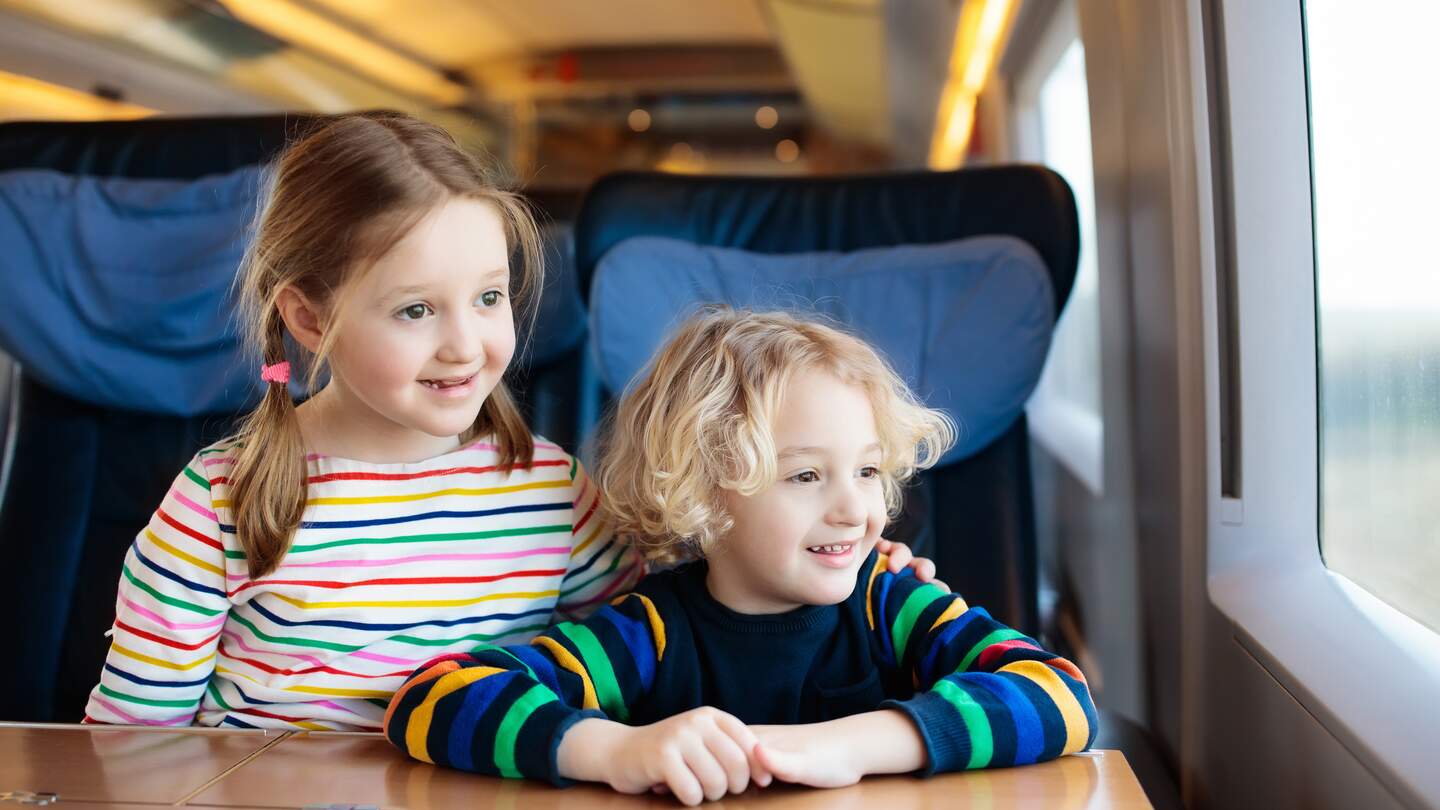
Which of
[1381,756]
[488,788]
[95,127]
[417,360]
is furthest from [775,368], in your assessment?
[95,127]

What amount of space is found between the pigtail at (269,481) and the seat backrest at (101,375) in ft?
1.48

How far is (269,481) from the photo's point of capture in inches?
44.8

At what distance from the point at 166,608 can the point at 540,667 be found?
15.1 inches

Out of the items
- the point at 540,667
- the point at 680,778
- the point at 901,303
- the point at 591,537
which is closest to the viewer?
the point at 680,778

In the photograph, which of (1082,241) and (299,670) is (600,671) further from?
(1082,241)

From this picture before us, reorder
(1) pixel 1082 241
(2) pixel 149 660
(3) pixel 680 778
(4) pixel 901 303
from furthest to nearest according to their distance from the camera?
(1) pixel 1082 241
(4) pixel 901 303
(2) pixel 149 660
(3) pixel 680 778

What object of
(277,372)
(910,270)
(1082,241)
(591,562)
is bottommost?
(591,562)

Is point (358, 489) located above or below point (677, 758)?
above

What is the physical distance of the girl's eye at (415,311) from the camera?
42.9 inches

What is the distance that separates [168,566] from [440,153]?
469 millimetres

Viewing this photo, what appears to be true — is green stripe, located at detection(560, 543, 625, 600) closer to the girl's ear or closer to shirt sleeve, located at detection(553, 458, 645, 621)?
shirt sleeve, located at detection(553, 458, 645, 621)

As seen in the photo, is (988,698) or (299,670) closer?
(988,698)

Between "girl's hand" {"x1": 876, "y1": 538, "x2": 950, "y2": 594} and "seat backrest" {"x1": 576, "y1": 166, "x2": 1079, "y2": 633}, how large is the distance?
296 millimetres

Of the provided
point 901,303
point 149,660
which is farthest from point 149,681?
point 901,303
